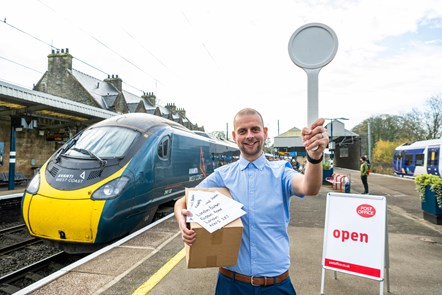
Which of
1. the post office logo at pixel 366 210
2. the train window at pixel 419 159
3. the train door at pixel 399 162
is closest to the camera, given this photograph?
the post office logo at pixel 366 210

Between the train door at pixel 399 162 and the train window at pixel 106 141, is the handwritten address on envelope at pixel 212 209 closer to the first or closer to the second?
the train window at pixel 106 141

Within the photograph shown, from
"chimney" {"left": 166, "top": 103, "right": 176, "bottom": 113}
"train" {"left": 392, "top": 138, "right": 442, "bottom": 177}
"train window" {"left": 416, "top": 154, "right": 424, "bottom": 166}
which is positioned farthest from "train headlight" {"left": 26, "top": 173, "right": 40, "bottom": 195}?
"chimney" {"left": 166, "top": 103, "right": 176, "bottom": 113}

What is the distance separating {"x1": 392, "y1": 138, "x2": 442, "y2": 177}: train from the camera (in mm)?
19359

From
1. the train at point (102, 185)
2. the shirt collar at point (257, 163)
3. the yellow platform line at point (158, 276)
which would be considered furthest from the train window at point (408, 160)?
the shirt collar at point (257, 163)

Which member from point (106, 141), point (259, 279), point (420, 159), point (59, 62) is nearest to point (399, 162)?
point (420, 159)

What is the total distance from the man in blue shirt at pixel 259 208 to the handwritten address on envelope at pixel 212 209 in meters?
0.08

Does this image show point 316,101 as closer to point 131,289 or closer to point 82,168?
point 131,289

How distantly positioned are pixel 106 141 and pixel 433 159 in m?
21.9

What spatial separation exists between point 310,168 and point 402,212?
29.2ft

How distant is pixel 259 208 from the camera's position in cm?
187

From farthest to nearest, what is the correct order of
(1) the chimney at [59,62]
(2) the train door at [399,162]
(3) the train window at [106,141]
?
(1) the chimney at [59,62] < (2) the train door at [399,162] < (3) the train window at [106,141]

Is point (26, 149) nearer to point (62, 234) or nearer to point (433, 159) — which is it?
point (62, 234)

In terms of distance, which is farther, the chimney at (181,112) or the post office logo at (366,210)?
the chimney at (181,112)

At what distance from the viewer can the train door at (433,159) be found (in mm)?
19172
